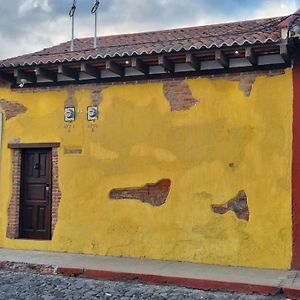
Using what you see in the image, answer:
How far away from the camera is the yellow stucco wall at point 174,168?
8.68 m

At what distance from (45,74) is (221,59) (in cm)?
349

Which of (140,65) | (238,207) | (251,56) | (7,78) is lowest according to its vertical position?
(238,207)

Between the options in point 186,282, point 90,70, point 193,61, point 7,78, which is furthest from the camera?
point 7,78

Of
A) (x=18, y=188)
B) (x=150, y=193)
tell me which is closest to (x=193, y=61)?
(x=150, y=193)

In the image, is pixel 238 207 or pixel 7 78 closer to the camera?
pixel 238 207

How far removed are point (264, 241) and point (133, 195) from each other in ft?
8.24

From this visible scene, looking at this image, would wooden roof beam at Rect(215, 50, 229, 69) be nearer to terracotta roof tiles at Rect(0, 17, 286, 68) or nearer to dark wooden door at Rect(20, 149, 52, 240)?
→ terracotta roof tiles at Rect(0, 17, 286, 68)

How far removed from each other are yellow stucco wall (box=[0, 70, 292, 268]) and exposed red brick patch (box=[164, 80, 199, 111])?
3.1 inches

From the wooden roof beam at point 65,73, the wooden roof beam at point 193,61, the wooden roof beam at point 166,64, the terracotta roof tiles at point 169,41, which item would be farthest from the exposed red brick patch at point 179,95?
the wooden roof beam at point 65,73

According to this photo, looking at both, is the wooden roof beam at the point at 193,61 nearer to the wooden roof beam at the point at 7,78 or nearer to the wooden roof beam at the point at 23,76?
the wooden roof beam at the point at 23,76

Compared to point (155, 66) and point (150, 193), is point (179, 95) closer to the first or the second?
point (155, 66)

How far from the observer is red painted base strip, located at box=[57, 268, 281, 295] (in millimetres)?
7254

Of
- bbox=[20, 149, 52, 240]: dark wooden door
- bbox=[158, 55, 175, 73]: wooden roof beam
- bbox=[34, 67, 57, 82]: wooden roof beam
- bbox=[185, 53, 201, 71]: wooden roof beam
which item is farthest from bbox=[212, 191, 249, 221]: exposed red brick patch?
bbox=[34, 67, 57, 82]: wooden roof beam

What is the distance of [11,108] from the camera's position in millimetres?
10688
